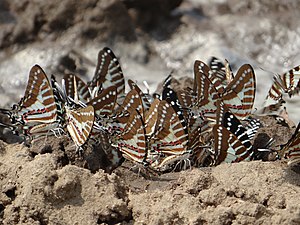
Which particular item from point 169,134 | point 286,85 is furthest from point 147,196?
point 286,85

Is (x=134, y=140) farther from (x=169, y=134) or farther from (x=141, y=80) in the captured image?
(x=141, y=80)

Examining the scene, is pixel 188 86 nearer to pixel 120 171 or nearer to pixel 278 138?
pixel 278 138

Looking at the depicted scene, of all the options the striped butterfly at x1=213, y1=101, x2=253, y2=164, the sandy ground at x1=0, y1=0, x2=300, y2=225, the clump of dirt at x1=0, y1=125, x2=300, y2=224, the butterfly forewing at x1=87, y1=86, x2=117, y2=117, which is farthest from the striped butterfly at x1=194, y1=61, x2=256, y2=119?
the clump of dirt at x1=0, y1=125, x2=300, y2=224

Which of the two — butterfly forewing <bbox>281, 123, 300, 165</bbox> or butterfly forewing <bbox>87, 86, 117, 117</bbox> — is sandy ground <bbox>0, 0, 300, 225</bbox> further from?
butterfly forewing <bbox>87, 86, 117, 117</bbox>

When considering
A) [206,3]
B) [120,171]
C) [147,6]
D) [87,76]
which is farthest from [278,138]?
[206,3]

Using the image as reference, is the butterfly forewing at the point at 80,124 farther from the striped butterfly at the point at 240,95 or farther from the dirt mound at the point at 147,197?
the striped butterfly at the point at 240,95

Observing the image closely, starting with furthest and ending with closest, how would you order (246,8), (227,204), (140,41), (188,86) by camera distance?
1. (246,8)
2. (140,41)
3. (188,86)
4. (227,204)
